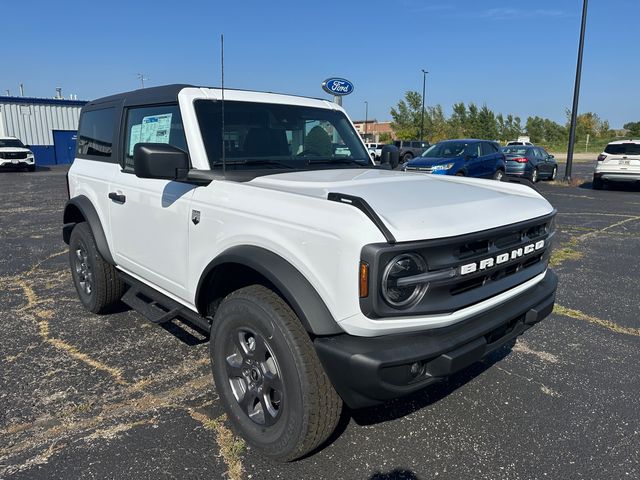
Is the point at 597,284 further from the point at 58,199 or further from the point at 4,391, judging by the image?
the point at 58,199

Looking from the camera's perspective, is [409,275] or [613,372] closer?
[409,275]

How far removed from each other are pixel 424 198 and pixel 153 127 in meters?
2.16

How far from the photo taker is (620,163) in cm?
1543

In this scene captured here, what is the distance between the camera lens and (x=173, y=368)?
3.54m

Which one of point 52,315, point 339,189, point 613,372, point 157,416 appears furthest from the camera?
point 52,315

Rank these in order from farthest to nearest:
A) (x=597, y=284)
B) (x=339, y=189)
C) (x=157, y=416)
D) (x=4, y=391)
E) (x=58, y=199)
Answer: (x=58, y=199), (x=597, y=284), (x=4, y=391), (x=157, y=416), (x=339, y=189)

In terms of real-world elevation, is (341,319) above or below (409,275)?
below

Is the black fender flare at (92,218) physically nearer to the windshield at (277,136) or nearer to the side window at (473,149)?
the windshield at (277,136)

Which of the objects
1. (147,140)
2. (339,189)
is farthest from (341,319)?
(147,140)

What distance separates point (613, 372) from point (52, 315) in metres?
4.75

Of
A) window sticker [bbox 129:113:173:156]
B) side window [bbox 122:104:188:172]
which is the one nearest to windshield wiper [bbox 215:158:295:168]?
side window [bbox 122:104:188:172]

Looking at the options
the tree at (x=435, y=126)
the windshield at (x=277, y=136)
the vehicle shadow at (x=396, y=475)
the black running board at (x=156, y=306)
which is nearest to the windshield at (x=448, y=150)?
the windshield at (x=277, y=136)

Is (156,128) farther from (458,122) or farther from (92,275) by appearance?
(458,122)

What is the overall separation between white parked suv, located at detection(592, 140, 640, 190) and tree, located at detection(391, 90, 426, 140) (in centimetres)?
3516
